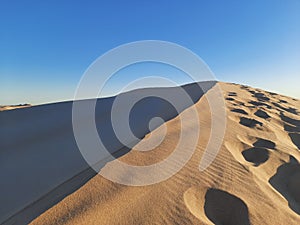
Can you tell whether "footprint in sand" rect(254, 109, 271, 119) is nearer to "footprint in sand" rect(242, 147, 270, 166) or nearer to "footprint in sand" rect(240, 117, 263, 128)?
"footprint in sand" rect(240, 117, 263, 128)

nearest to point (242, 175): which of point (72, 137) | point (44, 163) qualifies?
point (44, 163)

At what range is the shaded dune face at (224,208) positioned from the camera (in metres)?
1.98

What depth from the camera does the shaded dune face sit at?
1.98 meters

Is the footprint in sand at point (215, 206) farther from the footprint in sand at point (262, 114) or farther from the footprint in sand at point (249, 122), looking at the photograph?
the footprint in sand at point (262, 114)

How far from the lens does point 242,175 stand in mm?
2682

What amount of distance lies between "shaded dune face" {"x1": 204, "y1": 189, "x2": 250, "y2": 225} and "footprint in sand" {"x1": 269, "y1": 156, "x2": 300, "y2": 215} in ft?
2.10

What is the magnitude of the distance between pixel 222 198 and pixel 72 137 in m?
4.02

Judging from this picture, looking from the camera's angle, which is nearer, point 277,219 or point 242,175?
point 277,219

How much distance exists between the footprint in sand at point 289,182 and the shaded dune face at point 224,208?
64cm

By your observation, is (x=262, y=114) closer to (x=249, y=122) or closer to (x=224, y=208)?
(x=249, y=122)

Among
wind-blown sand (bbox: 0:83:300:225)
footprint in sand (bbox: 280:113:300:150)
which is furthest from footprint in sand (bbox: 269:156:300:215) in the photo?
footprint in sand (bbox: 280:113:300:150)

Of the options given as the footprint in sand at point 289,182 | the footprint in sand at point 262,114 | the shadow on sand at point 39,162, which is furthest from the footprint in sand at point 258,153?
the footprint in sand at point 262,114

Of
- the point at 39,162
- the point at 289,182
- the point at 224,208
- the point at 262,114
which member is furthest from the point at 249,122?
the point at 39,162

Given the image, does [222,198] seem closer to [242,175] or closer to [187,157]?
[242,175]
